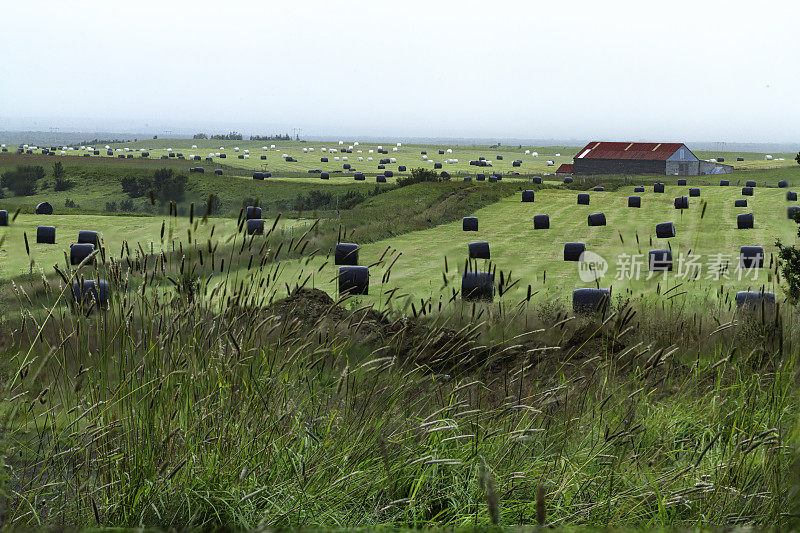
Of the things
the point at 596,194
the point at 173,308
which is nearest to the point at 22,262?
the point at 173,308

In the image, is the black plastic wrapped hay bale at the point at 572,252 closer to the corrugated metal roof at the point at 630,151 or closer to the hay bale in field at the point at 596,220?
the hay bale in field at the point at 596,220

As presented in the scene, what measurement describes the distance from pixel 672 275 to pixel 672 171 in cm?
7199

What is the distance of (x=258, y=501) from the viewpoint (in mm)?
3910

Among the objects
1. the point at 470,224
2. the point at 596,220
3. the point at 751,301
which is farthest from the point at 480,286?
the point at 596,220

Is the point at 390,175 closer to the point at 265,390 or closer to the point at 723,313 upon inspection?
the point at 723,313

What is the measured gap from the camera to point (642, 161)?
284 ft

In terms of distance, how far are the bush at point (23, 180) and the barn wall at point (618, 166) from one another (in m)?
57.5

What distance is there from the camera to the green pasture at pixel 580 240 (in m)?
17.7

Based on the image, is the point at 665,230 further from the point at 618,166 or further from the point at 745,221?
the point at 618,166

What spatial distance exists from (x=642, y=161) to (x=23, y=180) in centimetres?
6271

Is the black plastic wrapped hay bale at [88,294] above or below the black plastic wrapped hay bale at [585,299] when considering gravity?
above

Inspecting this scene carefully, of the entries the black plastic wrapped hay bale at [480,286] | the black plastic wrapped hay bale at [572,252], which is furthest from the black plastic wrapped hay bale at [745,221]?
the black plastic wrapped hay bale at [480,286]

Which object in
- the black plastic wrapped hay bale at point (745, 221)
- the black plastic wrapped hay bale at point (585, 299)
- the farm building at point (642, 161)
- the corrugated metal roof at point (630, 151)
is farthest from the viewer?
the corrugated metal roof at point (630, 151)

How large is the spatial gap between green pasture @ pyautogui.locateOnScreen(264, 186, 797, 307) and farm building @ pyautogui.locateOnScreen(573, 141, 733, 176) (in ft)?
116
